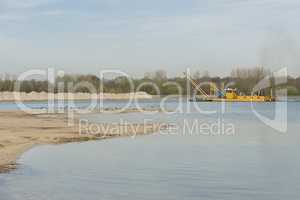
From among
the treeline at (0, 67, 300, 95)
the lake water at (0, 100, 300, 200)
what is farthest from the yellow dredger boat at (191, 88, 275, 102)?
the lake water at (0, 100, 300, 200)

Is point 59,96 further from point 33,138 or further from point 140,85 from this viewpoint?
point 33,138

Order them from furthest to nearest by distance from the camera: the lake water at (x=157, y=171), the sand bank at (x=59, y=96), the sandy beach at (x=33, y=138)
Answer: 1. the sand bank at (x=59, y=96)
2. the sandy beach at (x=33, y=138)
3. the lake water at (x=157, y=171)

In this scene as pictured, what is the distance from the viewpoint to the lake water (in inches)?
479

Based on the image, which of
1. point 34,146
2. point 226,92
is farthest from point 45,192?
point 226,92

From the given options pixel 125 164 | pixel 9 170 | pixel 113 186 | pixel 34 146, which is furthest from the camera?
pixel 34 146

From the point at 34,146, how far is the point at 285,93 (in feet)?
339

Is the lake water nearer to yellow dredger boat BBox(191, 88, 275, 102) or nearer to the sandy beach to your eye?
the sandy beach

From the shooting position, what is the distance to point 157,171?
15.4 meters

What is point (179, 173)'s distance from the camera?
1512 cm

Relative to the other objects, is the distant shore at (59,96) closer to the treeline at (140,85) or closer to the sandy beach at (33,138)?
the treeline at (140,85)

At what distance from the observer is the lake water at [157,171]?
12156 mm

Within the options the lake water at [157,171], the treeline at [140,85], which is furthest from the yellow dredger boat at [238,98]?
the lake water at [157,171]

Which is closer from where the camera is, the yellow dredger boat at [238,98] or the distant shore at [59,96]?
the yellow dredger boat at [238,98]

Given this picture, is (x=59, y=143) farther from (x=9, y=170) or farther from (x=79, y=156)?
(x=9, y=170)
